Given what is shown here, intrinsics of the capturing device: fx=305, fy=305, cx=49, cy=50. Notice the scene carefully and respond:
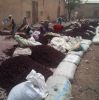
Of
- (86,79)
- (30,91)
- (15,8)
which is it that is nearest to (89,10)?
(15,8)

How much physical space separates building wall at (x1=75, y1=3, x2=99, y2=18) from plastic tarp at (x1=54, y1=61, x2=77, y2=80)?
1645 inches

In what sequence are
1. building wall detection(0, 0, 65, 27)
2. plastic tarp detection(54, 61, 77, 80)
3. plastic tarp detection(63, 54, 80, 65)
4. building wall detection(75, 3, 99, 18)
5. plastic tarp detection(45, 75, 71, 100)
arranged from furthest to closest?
1. building wall detection(75, 3, 99, 18)
2. building wall detection(0, 0, 65, 27)
3. plastic tarp detection(63, 54, 80, 65)
4. plastic tarp detection(54, 61, 77, 80)
5. plastic tarp detection(45, 75, 71, 100)

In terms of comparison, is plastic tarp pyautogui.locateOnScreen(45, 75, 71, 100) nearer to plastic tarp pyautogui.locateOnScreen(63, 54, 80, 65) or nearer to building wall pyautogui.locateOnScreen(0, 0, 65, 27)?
plastic tarp pyautogui.locateOnScreen(63, 54, 80, 65)

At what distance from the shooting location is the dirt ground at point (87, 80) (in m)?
6.94

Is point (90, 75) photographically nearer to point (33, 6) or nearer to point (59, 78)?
point (59, 78)

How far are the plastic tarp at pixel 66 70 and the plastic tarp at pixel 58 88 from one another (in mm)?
471

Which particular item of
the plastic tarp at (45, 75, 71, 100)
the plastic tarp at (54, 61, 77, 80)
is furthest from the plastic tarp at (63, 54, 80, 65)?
the plastic tarp at (45, 75, 71, 100)

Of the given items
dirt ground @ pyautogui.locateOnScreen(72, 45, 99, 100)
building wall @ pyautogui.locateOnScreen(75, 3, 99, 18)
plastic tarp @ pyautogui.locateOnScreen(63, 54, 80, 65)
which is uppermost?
plastic tarp @ pyautogui.locateOnScreen(63, 54, 80, 65)

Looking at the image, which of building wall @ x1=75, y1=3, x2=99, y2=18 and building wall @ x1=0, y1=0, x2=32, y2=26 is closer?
building wall @ x1=0, y1=0, x2=32, y2=26

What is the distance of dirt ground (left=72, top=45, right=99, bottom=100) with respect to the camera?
6.94m

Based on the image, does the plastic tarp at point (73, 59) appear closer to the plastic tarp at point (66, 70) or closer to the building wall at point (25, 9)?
the plastic tarp at point (66, 70)

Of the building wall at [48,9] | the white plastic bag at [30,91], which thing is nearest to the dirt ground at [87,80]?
the white plastic bag at [30,91]

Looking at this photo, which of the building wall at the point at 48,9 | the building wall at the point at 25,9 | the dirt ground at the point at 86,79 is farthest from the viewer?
the building wall at the point at 48,9

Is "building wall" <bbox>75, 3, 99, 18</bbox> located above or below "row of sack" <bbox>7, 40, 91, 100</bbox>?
below
